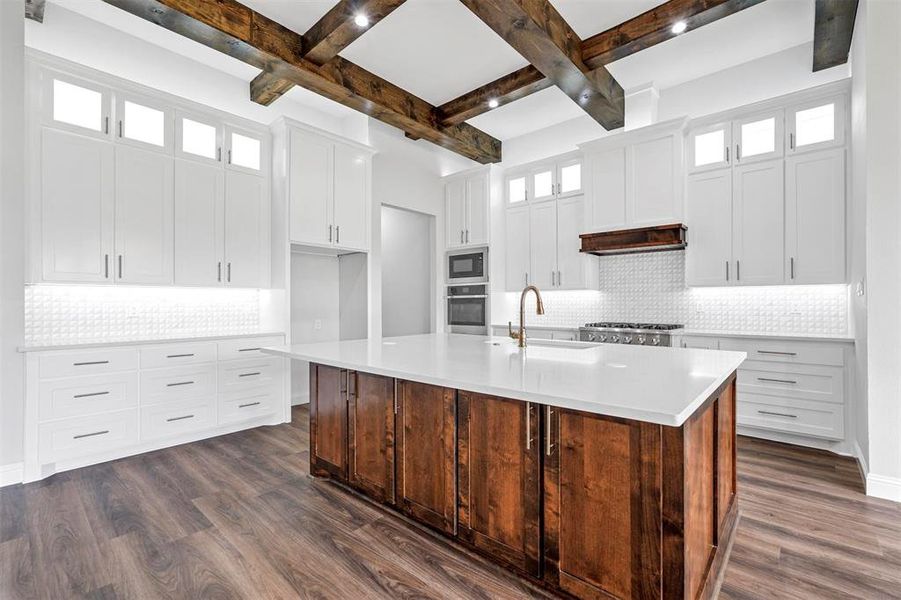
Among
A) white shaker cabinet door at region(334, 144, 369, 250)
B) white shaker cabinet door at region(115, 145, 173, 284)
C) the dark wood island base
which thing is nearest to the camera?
the dark wood island base

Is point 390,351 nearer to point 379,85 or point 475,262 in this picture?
point 379,85

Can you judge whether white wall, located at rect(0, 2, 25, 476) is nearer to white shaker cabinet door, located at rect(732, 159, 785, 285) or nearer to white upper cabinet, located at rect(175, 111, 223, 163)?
white upper cabinet, located at rect(175, 111, 223, 163)

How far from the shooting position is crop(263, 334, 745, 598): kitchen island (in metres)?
1.38

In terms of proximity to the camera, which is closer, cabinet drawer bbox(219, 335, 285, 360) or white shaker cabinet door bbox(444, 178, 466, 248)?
cabinet drawer bbox(219, 335, 285, 360)

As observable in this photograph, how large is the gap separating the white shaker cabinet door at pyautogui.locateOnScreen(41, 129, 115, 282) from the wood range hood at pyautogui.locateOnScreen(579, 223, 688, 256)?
4.36 metres

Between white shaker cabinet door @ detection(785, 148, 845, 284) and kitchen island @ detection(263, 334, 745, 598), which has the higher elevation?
white shaker cabinet door @ detection(785, 148, 845, 284)

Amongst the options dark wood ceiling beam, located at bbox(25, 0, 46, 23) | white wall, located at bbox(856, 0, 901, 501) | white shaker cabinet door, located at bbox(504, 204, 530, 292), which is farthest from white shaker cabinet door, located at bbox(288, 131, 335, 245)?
white wall, located at bbox(856, 0, 901, 501)

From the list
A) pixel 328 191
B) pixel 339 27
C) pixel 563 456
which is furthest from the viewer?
pixel 328 191

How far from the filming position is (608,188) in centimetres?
457

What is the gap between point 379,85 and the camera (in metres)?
4.12

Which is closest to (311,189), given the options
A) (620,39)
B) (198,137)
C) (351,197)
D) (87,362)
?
(351,197)

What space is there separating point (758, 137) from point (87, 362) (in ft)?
18.7

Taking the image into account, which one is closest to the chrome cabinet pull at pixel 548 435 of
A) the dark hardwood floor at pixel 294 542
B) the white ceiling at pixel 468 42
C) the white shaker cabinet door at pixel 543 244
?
the dark hardwood floor at pixel 294 542

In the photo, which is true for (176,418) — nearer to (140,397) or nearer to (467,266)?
(140,397)
